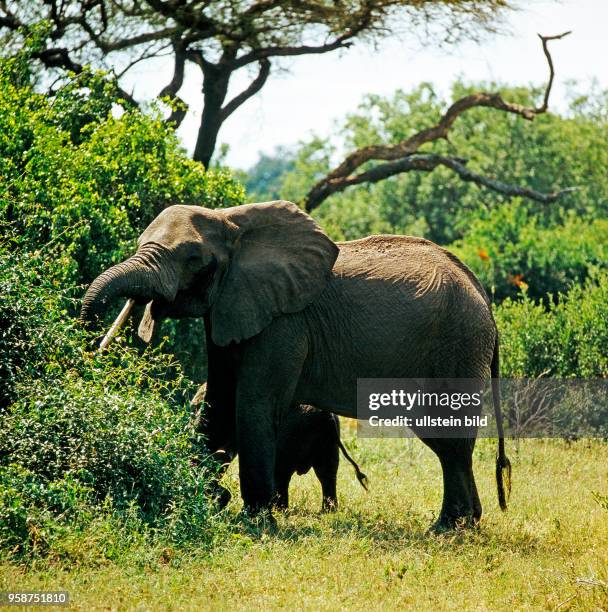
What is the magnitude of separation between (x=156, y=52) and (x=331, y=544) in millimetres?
12761

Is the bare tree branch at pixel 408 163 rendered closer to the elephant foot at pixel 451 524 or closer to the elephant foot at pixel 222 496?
the elephant foot at pixel 451 524

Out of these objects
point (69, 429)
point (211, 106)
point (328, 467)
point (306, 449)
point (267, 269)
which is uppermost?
point (211, 106)

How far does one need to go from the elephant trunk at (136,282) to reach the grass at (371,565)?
5.61ft

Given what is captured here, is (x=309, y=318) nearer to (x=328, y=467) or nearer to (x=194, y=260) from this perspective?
(x=194, y=260)

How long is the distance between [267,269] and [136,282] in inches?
52.3

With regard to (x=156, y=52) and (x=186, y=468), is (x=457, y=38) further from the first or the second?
(x=186, y=468)

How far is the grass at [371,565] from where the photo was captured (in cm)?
651

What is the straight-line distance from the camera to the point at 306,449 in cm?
963

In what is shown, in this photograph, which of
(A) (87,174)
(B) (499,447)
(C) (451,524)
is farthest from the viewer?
(A) (87,174)

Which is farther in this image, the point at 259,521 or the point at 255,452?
the point at 255,452

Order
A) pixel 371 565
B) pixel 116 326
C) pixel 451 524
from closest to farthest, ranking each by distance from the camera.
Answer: pixel 371 565, pixel 116 326, pixel 451 524

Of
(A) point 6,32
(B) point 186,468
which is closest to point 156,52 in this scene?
(A) point 6,32

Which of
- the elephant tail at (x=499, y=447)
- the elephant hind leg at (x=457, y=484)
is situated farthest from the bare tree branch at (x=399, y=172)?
the elephant hind leg at (x=457, y=484)

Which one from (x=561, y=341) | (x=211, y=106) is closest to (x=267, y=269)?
(x=561, y=341)
